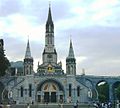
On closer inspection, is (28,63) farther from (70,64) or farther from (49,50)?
(70,64)

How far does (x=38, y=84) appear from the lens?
133 m

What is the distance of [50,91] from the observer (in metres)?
133

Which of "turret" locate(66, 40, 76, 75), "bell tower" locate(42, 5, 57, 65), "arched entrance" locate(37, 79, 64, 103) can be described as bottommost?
"arched entrance" locate(37, 79, 64, 103)

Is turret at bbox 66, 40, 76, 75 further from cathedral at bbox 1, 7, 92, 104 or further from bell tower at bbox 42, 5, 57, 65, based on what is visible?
bell tower at bbox 42, 5, 57, 65

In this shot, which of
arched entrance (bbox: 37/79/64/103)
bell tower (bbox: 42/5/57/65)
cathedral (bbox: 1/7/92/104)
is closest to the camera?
cathedral (bbox: 1/7/92/104)

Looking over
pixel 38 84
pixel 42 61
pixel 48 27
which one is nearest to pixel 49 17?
pixel 48 27

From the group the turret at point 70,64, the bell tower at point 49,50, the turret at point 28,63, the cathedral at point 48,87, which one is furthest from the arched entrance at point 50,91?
the bell tower at point 49,50

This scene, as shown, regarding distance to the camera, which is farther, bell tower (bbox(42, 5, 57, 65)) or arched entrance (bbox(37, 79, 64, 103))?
Result: bell tower (bbox(42, 5, 57, 65))

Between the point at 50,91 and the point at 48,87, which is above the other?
the point at 48,87

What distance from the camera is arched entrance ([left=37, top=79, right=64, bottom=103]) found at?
5231 inches

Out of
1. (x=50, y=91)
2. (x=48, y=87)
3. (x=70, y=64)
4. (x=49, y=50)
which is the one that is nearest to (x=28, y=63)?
(x=49, y=50)

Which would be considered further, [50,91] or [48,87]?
Answer: [50,91]

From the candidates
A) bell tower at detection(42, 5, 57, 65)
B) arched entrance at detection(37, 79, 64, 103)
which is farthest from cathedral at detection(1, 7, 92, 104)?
bell tower at detection(42, 5, 57, 65)

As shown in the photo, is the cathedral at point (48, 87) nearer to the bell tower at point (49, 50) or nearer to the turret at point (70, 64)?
the turret at point (70, 64)
